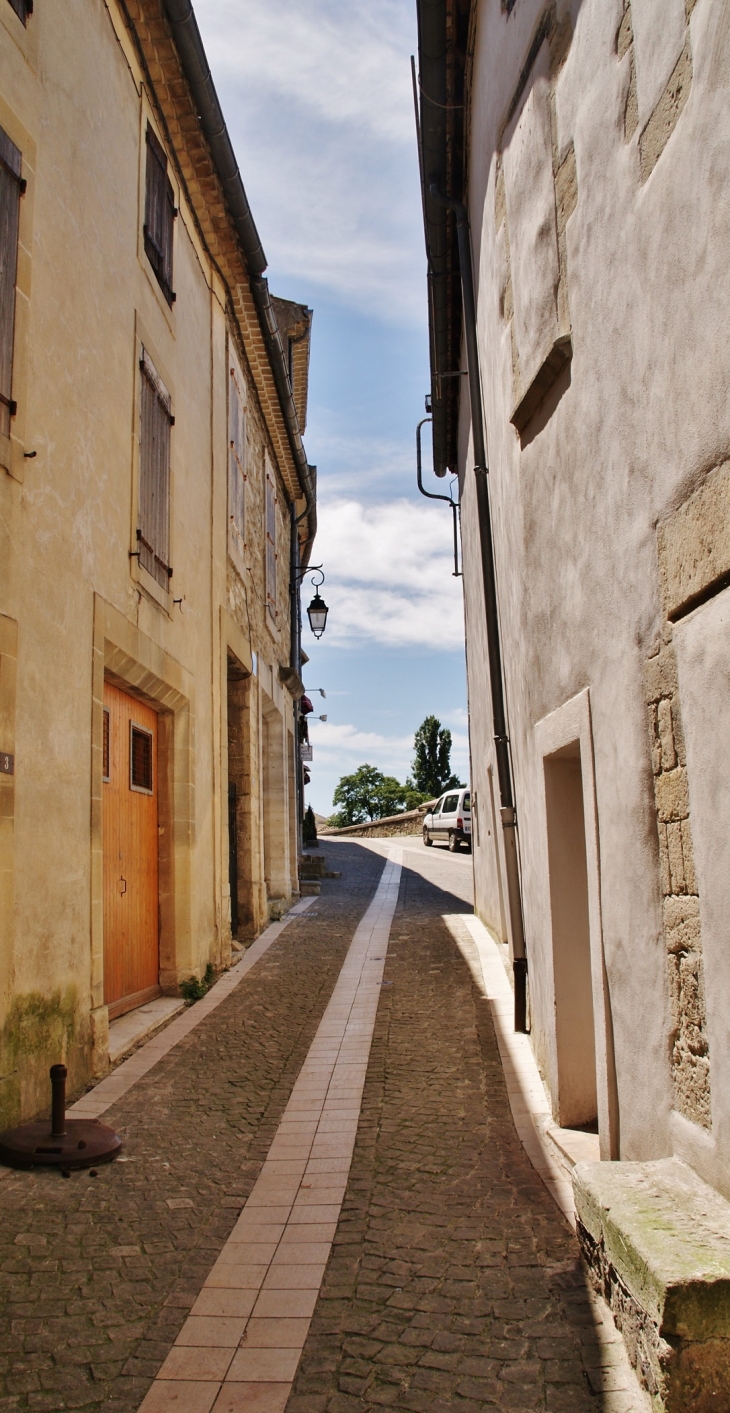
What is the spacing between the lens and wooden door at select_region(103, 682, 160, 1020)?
23.2 feet

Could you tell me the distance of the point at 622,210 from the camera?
12.0 feet

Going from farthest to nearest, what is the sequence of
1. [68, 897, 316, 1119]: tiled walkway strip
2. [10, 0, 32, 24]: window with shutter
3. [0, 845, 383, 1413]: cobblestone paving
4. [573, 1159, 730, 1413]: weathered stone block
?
1. [68, 897, 316, 1119]: tiled walkway strip
2. [10, 0, 32, 24]: window with shutter
3. [0, 845, 383, 1413]: cobblestone paving
4. [573, 1159, 730, 1413]: weathered stone block

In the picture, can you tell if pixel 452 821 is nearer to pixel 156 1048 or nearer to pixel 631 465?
pixel 156 1048

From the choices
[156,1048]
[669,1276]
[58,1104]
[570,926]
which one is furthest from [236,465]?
[669,1276]

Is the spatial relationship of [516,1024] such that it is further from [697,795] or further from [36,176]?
[36,176]

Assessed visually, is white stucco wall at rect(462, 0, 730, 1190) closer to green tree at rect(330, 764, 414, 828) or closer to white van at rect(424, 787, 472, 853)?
white van at rect(424, 787, 472, 853)

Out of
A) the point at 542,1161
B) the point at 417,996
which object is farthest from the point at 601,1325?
the point at 417,996

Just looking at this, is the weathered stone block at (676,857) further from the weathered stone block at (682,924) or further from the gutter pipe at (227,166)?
the gutter pipe at (227,166)

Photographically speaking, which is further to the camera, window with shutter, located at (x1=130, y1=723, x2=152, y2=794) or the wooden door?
window with shutter, located at (x1=130, y1=723, x2=152, y2=794)

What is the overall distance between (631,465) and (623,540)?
0.26 m

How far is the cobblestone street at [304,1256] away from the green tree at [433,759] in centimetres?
5951

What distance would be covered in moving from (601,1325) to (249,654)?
30.4 feet

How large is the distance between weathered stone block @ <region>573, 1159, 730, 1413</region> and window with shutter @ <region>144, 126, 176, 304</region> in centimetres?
729

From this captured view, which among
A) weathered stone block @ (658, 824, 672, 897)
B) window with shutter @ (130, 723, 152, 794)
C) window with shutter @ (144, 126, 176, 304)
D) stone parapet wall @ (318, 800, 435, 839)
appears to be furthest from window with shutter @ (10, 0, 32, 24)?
stone parapet wall @ (318, 800, 435, 839)
